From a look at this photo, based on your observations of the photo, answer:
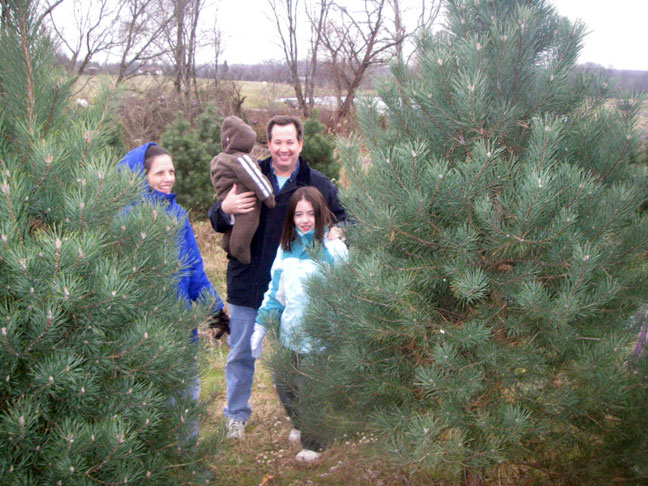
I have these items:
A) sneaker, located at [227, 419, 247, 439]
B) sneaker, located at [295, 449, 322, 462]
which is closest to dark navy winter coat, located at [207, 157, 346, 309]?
sneaker, located at [227, 419, 247, 439]

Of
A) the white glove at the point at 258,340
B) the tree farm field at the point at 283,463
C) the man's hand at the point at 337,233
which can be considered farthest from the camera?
the white glove at the point at 258,340

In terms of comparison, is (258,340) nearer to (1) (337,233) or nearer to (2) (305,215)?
(2) (305,215)

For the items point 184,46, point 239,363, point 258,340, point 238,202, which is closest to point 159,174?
point 238,202

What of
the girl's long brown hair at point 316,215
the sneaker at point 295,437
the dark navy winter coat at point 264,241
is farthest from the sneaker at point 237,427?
the girl's long brown hair at point 316,215

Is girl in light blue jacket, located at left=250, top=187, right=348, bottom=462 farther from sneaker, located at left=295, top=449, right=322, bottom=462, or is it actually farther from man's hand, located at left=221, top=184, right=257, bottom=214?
man's hand, located at left=221, top=184, right=257, bottom=214

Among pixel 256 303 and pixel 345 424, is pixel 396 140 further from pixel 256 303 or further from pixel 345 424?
pixel 256 303

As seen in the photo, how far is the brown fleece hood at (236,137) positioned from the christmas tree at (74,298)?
210 centimetres

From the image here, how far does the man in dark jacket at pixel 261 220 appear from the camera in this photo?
3.94m

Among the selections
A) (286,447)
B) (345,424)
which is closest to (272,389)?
(286,447)

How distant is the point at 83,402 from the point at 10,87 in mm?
1089

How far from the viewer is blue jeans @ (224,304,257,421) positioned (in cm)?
406

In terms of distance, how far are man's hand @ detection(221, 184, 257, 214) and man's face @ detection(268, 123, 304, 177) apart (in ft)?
1.02

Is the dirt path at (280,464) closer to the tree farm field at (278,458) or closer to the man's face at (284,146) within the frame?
the tree farm field at (278,458)

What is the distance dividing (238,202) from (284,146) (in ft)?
1.66
